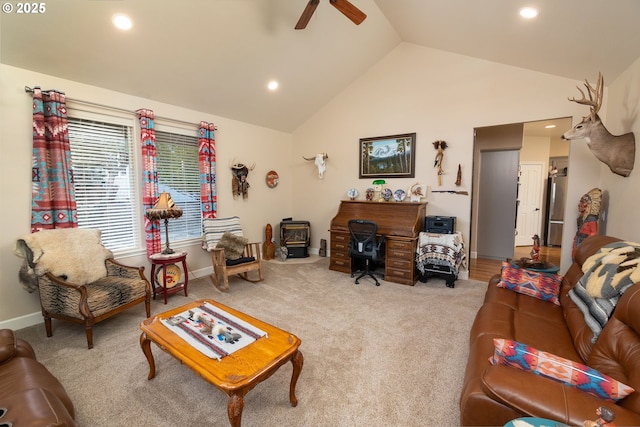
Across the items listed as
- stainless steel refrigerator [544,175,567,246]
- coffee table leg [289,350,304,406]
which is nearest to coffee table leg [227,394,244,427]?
coffee table leg [289,350,304,406]

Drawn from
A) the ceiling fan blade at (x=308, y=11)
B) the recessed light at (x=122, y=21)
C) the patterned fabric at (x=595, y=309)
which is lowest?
the patterned fabric at (x=595, y=309)

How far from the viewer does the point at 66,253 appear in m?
2.64

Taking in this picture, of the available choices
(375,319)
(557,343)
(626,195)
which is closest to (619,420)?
(557,343)

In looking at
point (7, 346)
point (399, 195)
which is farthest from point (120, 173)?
point (399, 195)

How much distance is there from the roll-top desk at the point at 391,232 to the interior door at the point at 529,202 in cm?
368

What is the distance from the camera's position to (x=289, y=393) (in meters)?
1.78

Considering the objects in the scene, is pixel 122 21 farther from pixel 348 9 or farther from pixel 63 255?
pixel 63 255

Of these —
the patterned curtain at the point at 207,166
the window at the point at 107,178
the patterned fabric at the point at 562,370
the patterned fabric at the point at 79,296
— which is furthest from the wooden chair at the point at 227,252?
the patterned fabric at the point at 562,370

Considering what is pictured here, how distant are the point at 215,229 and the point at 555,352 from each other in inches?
154

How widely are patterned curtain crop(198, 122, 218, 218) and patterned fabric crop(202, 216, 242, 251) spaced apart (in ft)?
0.78

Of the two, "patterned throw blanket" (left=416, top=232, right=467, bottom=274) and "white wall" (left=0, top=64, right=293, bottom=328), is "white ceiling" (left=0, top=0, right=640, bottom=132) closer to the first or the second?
"white wall" (left=0, top=64, right=293, bottom=328)

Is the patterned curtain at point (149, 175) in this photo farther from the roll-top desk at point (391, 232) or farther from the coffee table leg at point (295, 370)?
the coffee table leg at point (295, 370)

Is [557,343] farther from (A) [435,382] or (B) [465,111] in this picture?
(B) [465,111]

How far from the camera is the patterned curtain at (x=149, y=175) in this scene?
11.6 feet
